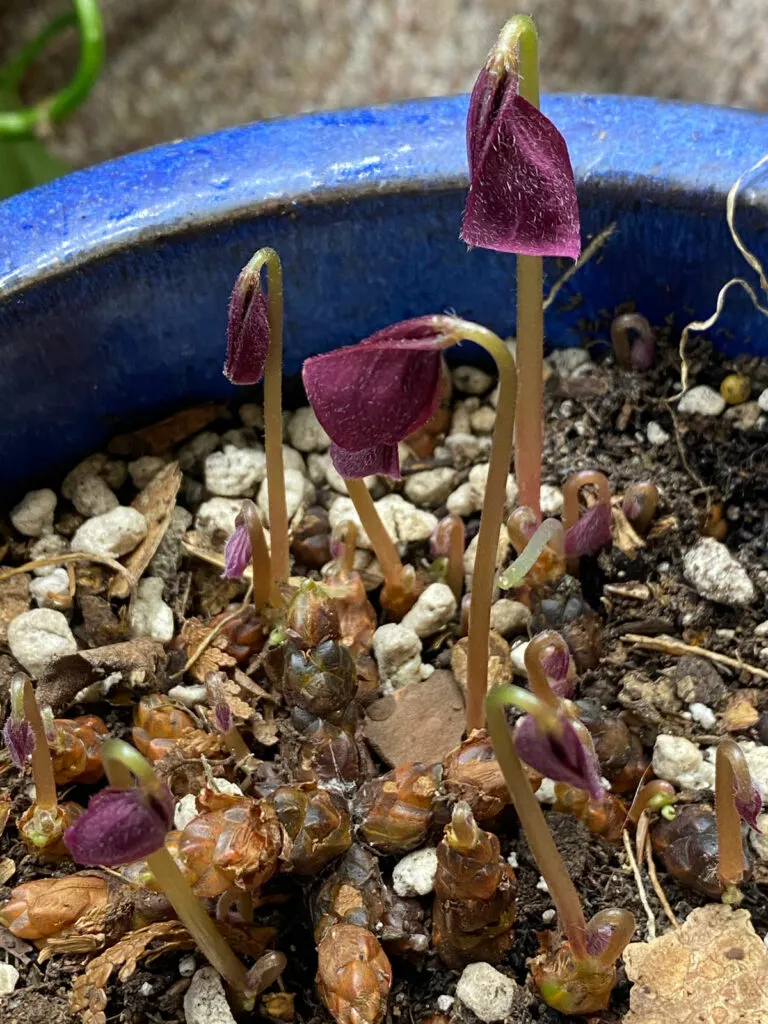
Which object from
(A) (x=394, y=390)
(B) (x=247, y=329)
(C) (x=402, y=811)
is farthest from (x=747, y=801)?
(B) (x=247, y=329)

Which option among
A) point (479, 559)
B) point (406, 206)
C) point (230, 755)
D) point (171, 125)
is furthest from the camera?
point (171, 125)

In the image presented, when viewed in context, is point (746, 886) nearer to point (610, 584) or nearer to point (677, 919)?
point (677, 919)

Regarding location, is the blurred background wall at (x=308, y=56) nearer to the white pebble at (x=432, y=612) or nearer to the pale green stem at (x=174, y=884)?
the white pebble at (x=432, y=612)

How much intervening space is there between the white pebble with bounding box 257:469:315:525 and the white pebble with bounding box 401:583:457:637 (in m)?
0.16

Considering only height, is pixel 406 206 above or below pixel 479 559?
above

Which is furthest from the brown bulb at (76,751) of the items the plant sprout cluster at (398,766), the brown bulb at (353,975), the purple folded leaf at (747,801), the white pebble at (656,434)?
the white pebble at (656,434)

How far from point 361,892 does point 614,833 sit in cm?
19

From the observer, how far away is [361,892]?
2.39 feet

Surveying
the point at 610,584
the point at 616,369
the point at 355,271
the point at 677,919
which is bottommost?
the point at 677,919

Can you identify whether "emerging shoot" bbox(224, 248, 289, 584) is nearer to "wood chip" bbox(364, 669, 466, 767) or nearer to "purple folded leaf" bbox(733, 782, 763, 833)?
"wood chip" bbox(364, 669, 466, 767)

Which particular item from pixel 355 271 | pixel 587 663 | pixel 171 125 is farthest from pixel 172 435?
pixel 171 125

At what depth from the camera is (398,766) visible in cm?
80

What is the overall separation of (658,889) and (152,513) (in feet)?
1.72

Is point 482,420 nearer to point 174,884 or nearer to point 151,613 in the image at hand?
point 151,613
